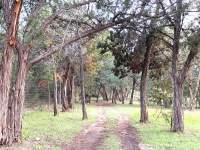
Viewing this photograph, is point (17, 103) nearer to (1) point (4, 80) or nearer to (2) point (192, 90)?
(1) point (4, 80)

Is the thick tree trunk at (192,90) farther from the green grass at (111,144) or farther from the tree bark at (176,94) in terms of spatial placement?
the green grass at (111,144)

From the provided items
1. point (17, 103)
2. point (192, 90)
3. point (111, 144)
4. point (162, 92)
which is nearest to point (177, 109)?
point (162, 92)

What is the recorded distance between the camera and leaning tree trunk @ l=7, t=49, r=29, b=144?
1583 centimetres

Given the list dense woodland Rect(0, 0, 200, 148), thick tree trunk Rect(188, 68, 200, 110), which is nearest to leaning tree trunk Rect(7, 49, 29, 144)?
dense woodland Rect(0, 0, 200, 148)

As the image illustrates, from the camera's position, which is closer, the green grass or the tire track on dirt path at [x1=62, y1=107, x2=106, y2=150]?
the green grass

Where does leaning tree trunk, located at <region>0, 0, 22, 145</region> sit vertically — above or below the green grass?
above

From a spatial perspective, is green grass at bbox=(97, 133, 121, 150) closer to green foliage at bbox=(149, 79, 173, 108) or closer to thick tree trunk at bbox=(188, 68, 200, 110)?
green foliage at bbox=(149, 79, 173, 108)

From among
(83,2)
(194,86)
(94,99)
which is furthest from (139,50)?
(94,99)

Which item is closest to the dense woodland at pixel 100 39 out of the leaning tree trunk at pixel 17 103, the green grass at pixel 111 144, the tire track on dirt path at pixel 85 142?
the leaning tree trunk at pixel 17 103

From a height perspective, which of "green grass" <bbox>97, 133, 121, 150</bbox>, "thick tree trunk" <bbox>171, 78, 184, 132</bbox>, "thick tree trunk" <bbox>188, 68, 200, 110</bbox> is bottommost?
"green grass" <bbox>97, 133, 121, 150</bbox>

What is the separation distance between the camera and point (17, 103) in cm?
1605

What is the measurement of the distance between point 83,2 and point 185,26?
6.64 meters

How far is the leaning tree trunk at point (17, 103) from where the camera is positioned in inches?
623

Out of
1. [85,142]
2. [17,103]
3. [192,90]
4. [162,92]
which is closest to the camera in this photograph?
[17,103]
